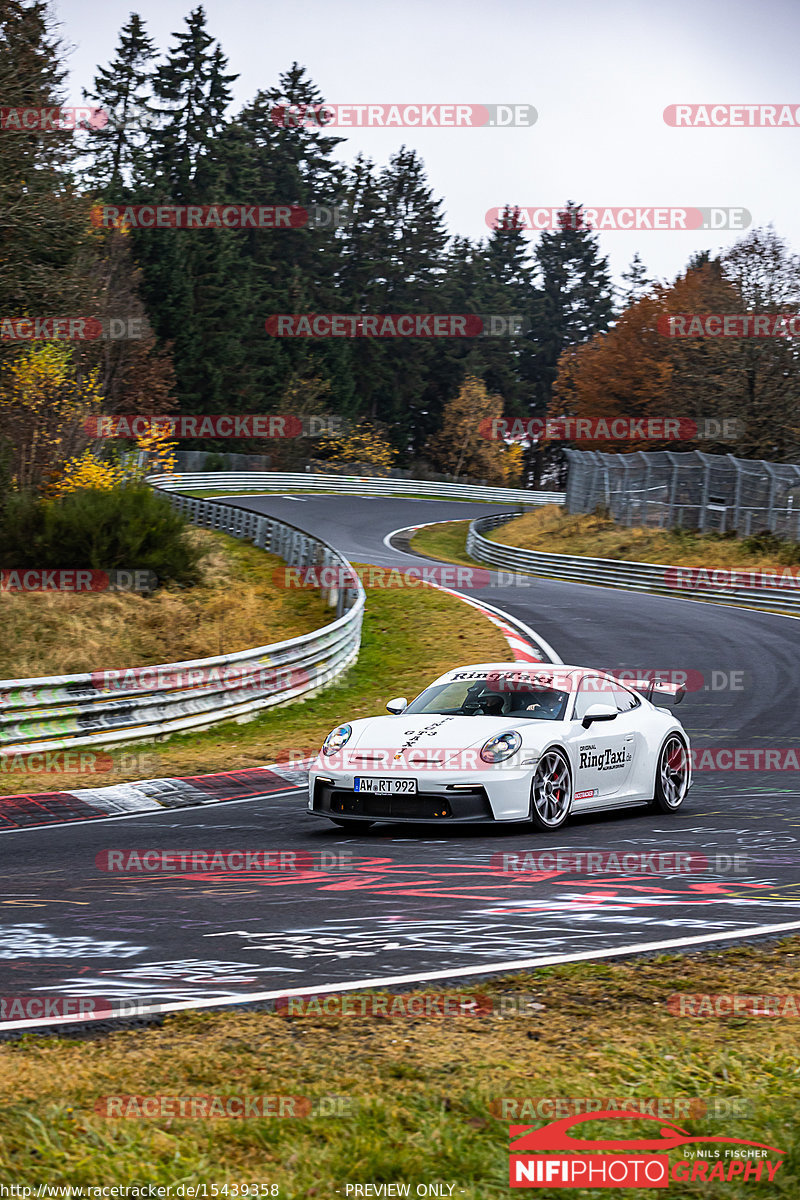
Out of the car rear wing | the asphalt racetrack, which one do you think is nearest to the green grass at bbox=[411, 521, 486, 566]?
the car rear wing

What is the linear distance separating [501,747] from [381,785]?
0.93 meters

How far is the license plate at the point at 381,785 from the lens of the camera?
948cm

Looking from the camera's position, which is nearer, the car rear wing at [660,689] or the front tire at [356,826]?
the front tire at [356,826]

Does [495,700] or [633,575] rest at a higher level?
[495,700]

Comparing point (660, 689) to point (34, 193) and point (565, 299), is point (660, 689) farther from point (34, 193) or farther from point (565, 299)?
point (565, 299)

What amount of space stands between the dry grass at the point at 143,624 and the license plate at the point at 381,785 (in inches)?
392

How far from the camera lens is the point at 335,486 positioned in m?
66.1

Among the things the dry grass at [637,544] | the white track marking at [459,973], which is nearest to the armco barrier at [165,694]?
the white track marking at [459,973]

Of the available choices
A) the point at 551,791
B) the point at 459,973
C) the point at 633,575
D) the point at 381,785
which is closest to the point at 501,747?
the point at 551,791

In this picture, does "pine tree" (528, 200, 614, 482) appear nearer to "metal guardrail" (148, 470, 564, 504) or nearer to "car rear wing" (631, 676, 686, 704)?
"metal guardrail" (148, 470, 564, 504)

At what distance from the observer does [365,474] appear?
244 ft

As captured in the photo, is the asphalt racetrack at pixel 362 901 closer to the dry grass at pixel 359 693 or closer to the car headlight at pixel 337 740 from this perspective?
the car headlight at pixel 337 740

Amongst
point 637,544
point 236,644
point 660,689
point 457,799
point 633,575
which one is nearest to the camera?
point 457,799

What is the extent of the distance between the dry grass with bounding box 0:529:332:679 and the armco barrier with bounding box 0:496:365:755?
2432 millimetres
